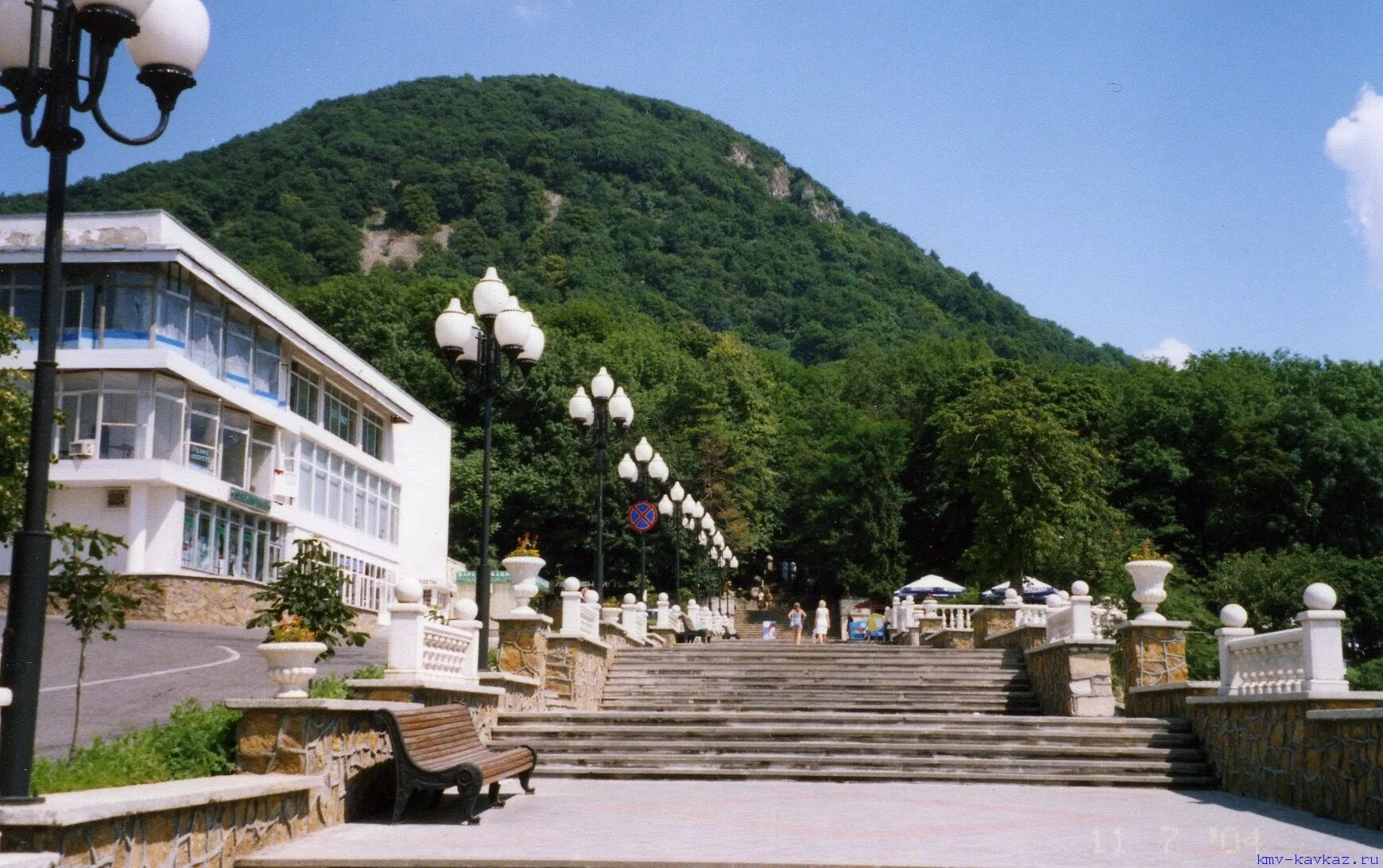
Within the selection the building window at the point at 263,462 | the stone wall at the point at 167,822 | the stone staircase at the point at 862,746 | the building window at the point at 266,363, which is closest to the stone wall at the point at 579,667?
the stone staircase at the point at 862,746

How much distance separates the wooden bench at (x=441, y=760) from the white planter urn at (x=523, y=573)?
568cm

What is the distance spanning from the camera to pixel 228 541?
1438 inches

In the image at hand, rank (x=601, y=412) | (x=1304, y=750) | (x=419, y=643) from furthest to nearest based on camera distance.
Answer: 1. (x=601, y=412)
2. (x=419, y=643)
3. (x=1304, y=750)

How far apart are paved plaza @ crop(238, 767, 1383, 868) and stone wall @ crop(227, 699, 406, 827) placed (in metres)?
0.27

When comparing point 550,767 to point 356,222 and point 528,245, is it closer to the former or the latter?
point 528,245

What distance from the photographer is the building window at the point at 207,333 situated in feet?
116

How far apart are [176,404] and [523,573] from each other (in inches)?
799

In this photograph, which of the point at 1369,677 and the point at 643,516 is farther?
the point at 1369,677

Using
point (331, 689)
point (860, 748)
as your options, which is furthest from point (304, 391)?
point (331, 689)

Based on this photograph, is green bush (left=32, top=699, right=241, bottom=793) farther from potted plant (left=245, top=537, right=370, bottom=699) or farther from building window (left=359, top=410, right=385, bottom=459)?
building window (left=359, top=410, right=385, bottom=459)

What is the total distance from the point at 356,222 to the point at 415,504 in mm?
76162

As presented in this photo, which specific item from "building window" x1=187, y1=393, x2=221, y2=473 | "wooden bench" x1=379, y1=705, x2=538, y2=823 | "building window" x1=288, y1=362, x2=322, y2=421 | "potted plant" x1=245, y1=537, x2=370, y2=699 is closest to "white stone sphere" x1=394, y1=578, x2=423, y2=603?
"potted plant" x1=245, y1=537, x2=370, y2=699

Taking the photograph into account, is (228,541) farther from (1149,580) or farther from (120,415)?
(1149,580)

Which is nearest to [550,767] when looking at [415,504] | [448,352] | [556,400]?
[448,352]
